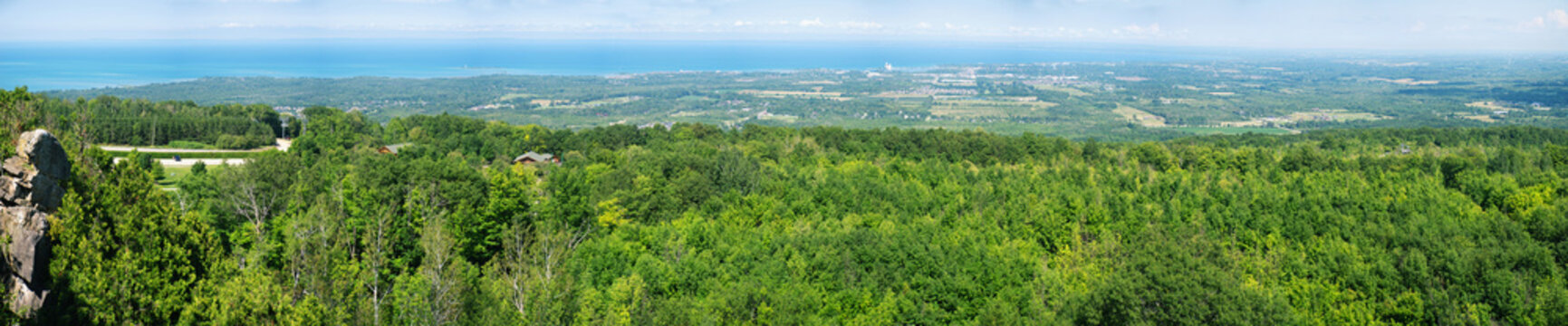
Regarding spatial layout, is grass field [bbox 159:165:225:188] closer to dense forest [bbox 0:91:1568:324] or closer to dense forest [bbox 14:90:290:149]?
dense forest [bbox 0:91:1568:324]

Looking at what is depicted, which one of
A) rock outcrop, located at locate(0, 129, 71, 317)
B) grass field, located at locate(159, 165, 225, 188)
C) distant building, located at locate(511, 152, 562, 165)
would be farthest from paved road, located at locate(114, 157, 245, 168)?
rock outcrop, located at locate(0, 129, 71, 317)

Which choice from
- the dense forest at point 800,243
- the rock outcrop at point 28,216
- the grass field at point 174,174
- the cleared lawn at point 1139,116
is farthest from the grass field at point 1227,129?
the rock outcrop at point 28,216

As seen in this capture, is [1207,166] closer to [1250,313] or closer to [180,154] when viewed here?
[1250,313]

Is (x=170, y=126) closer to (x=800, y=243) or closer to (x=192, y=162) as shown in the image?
(x=192, y=162)

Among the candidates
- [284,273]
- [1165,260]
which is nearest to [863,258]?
[1165,260]

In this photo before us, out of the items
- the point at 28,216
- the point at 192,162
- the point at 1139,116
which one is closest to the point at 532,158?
the point at 192,162

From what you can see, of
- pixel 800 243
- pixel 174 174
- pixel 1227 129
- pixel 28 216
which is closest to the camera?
pixel 28 216

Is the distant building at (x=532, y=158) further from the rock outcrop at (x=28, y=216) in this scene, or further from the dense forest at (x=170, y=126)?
the rock outcrop at (x=28, y=216)
